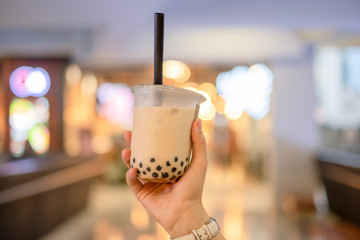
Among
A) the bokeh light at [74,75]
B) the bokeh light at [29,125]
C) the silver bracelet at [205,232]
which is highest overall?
→ the bokeh light at [74,75]

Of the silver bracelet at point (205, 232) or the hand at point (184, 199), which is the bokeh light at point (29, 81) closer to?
the hand at point (184, 199)

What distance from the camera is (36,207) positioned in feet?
13.4

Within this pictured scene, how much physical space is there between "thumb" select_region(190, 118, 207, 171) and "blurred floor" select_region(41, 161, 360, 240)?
11.9ft

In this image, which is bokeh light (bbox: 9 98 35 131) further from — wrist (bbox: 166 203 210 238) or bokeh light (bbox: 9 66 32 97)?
wrist (bbox: 166 203 210 238)

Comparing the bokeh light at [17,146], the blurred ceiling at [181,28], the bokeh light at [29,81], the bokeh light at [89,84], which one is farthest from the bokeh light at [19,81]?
the bokeh light at [89,84]

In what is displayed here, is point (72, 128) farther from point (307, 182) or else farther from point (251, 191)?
point (307, 182)

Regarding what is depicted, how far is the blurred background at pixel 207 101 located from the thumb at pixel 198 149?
1.12m

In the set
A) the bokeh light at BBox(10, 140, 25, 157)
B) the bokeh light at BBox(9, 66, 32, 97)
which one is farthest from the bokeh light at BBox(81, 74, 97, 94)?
the bokeh light at BBox(10, 140, 25, 157)

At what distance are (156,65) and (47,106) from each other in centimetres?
776

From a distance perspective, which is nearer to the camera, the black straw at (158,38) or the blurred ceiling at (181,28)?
the black straw at (158,38)

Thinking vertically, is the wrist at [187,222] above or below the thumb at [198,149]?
below

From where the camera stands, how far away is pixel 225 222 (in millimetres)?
5309

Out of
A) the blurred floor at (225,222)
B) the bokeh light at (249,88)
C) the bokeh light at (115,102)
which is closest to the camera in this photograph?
the blurred floor at (225,222)

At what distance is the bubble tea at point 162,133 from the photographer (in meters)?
1.06
